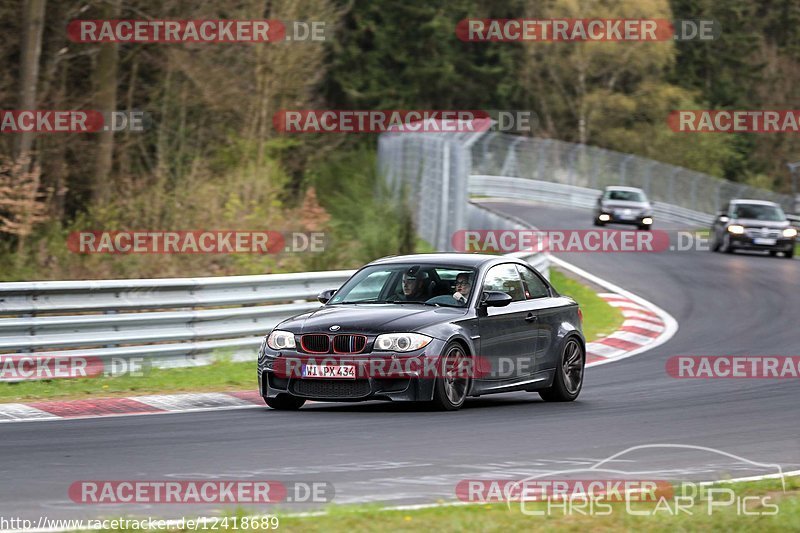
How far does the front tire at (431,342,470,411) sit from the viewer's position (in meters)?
12.1

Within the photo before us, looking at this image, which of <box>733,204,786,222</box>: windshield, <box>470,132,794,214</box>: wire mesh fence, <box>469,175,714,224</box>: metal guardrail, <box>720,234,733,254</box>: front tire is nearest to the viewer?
<box>720,234,733,254</box>: front tire

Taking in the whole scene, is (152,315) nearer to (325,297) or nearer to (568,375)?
(325,297)

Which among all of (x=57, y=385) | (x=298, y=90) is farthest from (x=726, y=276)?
(x=57, y=385)

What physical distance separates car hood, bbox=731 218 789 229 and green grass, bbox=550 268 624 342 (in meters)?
9.67

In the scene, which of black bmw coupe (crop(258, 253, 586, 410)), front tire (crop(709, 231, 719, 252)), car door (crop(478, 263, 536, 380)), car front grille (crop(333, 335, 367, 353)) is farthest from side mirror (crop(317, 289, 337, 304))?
front tire (crop(709, 231, 719, 252))

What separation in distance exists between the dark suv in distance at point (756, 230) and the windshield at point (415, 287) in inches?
988

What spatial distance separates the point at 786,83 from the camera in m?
93.2

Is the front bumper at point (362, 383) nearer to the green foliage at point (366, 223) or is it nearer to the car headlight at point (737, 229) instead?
the green foliage at point (366, 223)

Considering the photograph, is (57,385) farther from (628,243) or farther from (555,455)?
(628,243)

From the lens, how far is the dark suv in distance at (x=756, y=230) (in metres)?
36.8

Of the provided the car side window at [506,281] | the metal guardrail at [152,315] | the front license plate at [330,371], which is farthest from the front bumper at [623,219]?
the front license plate at [330,371]

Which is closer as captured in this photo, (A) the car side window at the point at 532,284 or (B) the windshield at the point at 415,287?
(B) the windshield at the point at 415,287

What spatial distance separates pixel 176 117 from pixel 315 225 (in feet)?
26.4

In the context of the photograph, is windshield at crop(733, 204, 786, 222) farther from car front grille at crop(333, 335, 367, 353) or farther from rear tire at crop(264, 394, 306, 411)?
car front grille at crop(333, 335, 367, 353)
